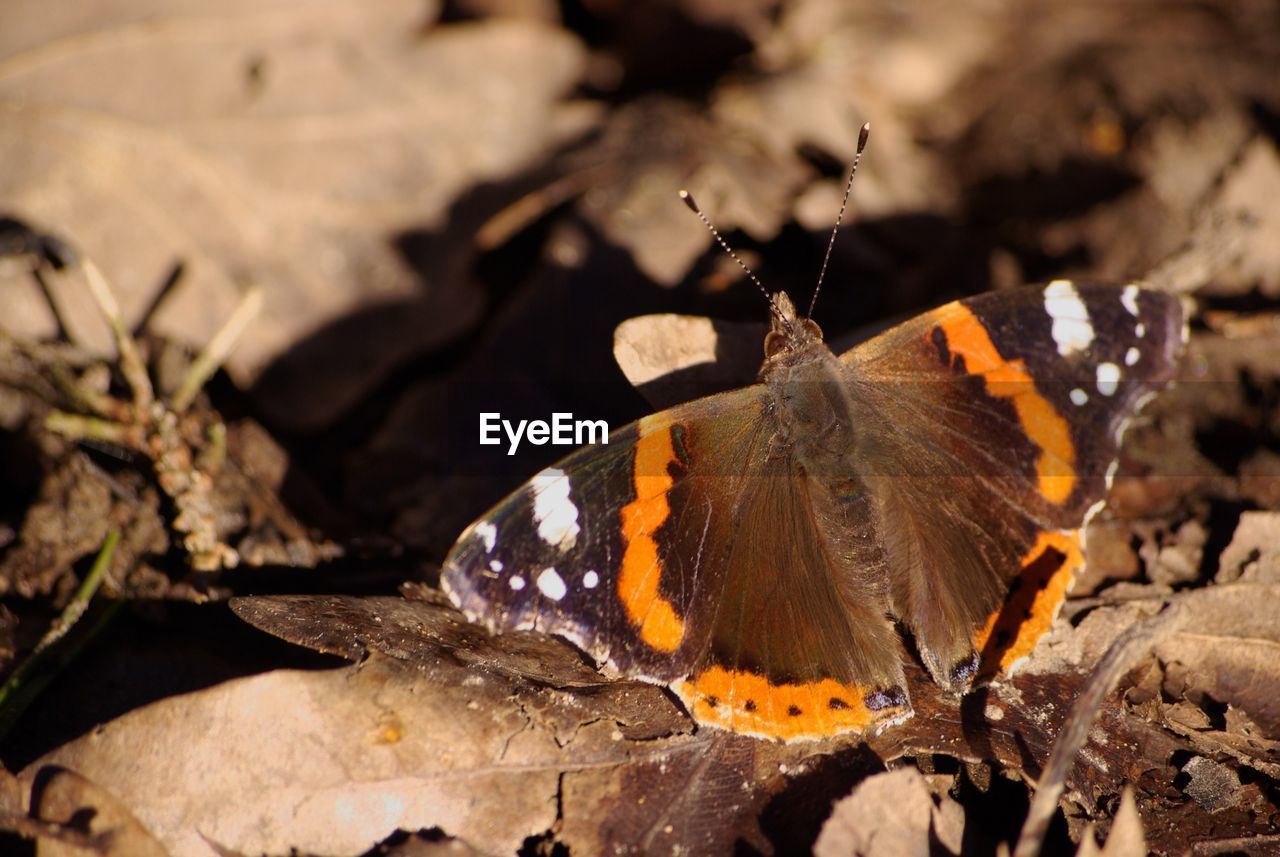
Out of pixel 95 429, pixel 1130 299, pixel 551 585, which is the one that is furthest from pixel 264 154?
pixel 1130 299

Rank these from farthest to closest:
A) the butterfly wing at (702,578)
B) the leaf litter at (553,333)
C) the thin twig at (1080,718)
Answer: the butterfly wing at (702,578) → the leaf litter at (553,333) → the thin twig at (1080,718)

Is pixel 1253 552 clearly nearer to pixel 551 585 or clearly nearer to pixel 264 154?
pixel 551 585

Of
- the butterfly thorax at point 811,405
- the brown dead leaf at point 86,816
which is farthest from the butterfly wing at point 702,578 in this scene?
the brown dead leaf at point 86,816

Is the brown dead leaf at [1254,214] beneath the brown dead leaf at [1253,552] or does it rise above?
above

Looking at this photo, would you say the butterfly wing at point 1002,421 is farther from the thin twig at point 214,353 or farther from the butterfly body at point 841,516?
the thin twig at point 214,353

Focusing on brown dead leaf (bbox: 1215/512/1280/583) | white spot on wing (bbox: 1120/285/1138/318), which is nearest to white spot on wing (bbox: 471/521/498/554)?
white spot on wing (bbox: 1120/285/1138/318)
